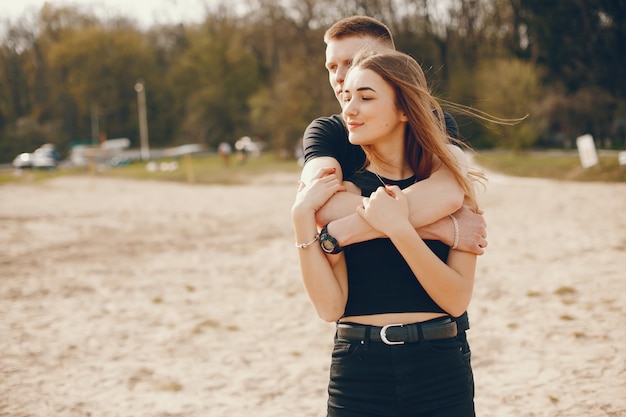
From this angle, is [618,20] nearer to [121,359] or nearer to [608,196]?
[608,196]

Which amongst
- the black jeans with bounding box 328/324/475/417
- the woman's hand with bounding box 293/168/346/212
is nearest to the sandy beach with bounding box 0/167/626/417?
the black jeans with bounding box 328/324/475/417

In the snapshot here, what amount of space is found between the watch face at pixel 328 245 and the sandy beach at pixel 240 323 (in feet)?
9.20

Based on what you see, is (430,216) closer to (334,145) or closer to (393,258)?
(393,258)

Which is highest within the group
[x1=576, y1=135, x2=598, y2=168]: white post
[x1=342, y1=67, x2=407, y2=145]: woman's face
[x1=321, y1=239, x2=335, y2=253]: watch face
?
[x1=342, y1=67, x2=407, y2=145]: woman's face

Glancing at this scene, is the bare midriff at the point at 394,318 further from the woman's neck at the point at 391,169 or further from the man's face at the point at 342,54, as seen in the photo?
the man's face at the point at 342,54

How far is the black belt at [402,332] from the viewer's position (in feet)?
7.20

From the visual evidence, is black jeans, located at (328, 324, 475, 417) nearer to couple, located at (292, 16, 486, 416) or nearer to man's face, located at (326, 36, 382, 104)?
couple, located at (292, 16, 486, 416)

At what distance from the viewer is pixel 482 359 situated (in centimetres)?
570

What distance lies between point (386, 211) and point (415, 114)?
13.9 inches

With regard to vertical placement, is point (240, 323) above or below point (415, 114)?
below

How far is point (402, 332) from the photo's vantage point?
2195 mm

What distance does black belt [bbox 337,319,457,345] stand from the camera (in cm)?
220

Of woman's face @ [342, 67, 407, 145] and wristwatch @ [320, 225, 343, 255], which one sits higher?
woman's face @ [342, 67, 407, 145]

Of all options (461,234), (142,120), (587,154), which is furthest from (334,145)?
(142,120)
